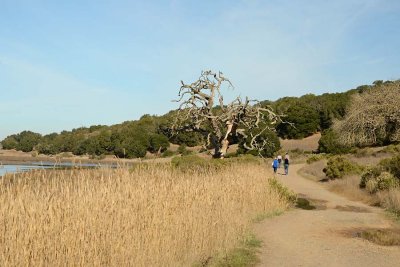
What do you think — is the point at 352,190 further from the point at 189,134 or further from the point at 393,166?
the point at 189,134

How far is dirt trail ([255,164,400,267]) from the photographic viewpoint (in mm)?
8953

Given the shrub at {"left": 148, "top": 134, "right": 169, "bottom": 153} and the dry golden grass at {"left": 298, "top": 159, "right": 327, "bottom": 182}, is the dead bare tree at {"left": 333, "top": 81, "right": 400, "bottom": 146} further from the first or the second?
the shrub at {"left": 148, "top": 134, "right": 169, "bottom": 153}

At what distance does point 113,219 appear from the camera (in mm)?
6723

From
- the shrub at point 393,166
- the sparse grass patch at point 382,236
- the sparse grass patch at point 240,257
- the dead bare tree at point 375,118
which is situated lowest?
the sparse grass patch at point 382,236

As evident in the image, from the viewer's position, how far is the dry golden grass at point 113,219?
5367 mm

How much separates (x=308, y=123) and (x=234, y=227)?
3138 inches

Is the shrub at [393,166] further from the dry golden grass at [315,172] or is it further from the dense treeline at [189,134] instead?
the dense treeline at [189,134]

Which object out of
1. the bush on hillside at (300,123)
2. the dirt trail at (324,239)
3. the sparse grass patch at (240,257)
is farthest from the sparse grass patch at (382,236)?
the bush on hillside at (300,123)

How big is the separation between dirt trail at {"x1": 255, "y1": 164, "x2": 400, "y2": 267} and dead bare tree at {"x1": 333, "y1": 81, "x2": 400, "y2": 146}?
1156 inches

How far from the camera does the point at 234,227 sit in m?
A: 10.4

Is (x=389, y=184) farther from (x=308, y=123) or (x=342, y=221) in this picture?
(x=308, y=123)

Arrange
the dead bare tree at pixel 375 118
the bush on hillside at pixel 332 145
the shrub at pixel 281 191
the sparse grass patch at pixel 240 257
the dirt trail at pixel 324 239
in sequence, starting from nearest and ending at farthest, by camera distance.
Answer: the sparse grass patch at pixel 240 257
the dirt trail at pixel 324 239
the shrub at pixel 281 191
the dead bare tree at pixel 375 118
the bush on hillside at pixel 332 145

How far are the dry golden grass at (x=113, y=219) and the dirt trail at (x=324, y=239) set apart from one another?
1.11m

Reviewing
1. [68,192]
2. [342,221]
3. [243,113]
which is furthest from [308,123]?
[68,192]
